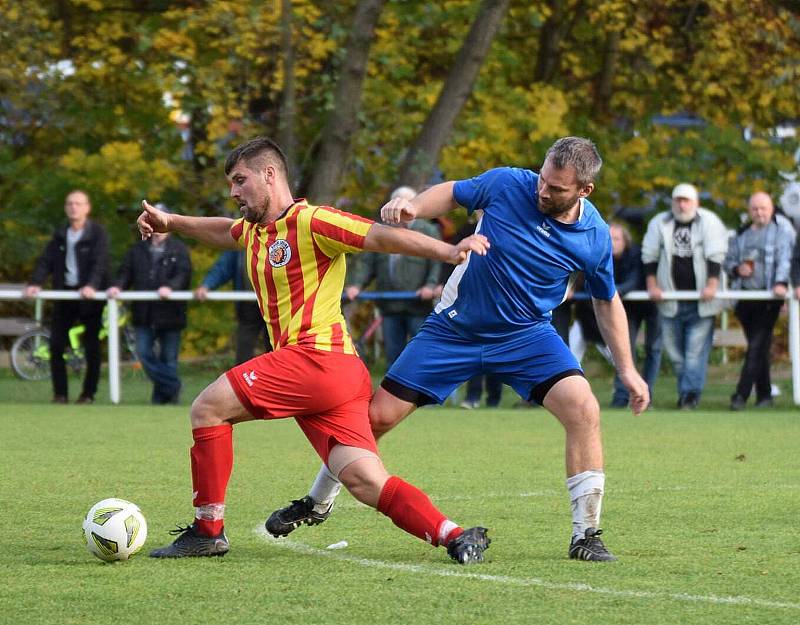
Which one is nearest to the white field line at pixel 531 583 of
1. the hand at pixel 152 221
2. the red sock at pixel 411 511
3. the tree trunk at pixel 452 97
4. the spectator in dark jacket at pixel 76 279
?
the red sock at pixel 411 511

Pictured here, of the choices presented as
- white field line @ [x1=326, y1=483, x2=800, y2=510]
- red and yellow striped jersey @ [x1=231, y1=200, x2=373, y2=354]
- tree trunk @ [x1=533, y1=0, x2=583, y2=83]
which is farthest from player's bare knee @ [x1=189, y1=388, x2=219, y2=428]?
tree trunk @ [x1=533, y1=0, x2=583, y2=83]

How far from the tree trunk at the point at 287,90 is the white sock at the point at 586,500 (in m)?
12.2

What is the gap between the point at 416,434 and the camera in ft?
42.1

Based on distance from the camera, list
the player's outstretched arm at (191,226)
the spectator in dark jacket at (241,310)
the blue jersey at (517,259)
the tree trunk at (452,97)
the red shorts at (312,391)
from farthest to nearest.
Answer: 1. the tree trunk at (452,97)
2. the spectator in dark jacket at (241,310)
3. the player's outstretched arm at (191,226)
4. the blue jersey at (517,259)
5. the red shorts at (312,391)

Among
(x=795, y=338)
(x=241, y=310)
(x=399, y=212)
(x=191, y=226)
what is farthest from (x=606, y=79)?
(x=399, y=212)

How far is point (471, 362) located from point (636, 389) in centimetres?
75

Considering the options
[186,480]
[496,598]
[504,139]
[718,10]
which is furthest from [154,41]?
[496,598]

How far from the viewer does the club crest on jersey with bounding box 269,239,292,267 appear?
21.6 feet

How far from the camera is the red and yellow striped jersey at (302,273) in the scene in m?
6.56

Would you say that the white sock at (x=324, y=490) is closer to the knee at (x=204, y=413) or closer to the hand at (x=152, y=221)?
the knee at (x=204, y=413)

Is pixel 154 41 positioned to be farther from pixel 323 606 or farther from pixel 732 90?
pixel 323 606

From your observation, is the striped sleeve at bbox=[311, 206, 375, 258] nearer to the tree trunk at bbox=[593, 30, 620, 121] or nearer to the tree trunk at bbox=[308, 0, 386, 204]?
the tree trunk at bbox=[308, 0, 386, 204]

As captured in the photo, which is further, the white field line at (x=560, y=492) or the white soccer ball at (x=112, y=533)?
the white field line at (x=560, y=492)

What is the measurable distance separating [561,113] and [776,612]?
17.1 metres
